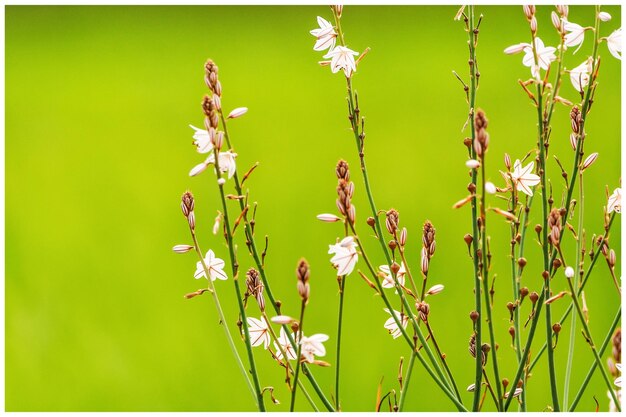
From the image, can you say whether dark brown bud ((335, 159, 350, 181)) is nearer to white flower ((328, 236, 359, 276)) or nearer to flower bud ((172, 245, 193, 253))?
white flower ((328, 236, 359, 276))

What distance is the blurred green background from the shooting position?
151 centimetres

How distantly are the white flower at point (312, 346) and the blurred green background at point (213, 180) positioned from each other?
805 mm

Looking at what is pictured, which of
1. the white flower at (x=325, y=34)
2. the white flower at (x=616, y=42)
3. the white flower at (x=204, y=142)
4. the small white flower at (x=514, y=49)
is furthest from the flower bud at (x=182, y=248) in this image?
the white flower at (x=616, y=42)

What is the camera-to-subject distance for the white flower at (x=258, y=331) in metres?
0.67

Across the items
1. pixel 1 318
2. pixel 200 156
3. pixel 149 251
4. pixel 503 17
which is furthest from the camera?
pixel 200 156

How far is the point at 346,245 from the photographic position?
564 millimetres

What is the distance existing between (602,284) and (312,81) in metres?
1.22

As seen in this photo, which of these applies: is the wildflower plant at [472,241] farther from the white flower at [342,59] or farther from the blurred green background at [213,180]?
the blurred green background at [213,180]

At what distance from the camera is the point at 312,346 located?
58cm

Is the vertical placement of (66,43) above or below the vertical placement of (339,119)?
above

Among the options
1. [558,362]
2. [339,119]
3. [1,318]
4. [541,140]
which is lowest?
[558,362]

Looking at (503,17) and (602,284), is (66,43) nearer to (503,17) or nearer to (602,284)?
(503,17)

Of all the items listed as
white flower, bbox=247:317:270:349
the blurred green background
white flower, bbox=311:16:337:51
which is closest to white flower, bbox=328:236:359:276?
white flower, bbox=247:317:270:349

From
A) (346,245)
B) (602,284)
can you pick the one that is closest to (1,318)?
(346,245)
